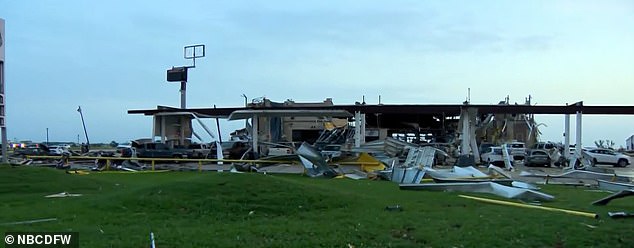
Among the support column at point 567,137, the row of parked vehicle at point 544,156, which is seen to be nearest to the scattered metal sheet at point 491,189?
the row of parked vehicle at point 544,156

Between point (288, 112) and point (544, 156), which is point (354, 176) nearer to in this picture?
point (288, 112)

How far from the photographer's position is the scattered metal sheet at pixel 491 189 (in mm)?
15234

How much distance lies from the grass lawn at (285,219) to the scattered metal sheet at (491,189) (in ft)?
3.21

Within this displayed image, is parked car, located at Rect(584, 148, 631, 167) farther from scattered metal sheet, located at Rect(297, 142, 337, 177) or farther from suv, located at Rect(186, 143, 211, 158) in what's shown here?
suv, located at Rect(186, 143, 211, 158)

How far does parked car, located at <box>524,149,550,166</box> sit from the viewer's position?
39.2 meters

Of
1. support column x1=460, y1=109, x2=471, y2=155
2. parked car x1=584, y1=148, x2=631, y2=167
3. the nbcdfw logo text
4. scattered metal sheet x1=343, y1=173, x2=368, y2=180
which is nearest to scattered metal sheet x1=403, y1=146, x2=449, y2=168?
scattered metal sheet x1=343, y1=173, x2=368, y2=180

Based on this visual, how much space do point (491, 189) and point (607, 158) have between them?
30445mm

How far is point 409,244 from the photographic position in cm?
800

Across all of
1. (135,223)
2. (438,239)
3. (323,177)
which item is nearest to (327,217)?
(438,239)

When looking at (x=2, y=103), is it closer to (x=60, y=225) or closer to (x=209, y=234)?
(x=60, y=225)

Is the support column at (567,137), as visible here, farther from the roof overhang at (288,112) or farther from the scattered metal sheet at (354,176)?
the scattered metal sheet at (354,176)

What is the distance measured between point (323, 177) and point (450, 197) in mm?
10850

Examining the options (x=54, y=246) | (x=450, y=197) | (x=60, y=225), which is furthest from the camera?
(x=450, y=197)

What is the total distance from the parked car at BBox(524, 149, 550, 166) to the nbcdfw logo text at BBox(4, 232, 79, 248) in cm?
3637
